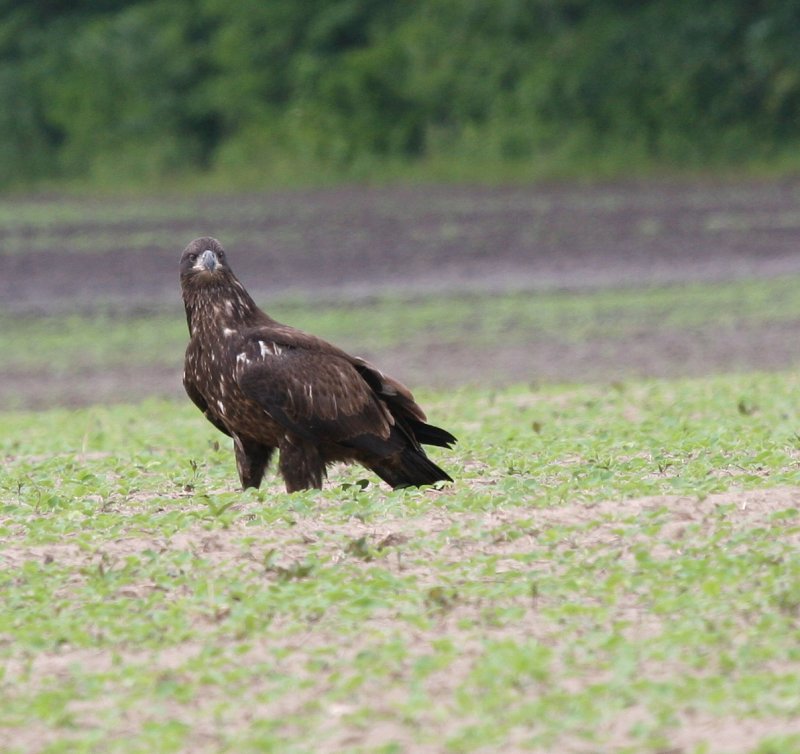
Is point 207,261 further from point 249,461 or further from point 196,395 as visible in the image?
point 249,461

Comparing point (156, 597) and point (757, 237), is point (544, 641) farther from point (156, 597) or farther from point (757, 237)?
point (757, 237)

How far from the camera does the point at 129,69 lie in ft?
127

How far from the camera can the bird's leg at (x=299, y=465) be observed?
795 cm

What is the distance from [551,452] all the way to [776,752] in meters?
4.33

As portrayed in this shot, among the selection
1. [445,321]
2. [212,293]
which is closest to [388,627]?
[212,293]

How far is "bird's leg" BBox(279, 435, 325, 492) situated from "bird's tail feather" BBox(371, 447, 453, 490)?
356mm

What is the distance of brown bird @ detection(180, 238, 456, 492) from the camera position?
7820 millimetres

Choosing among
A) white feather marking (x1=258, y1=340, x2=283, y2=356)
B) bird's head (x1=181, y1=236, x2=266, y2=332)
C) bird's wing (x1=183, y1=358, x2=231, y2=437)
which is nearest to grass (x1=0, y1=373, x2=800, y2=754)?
bird's wing (x1=183, y1=358, x2=231, y2=437)

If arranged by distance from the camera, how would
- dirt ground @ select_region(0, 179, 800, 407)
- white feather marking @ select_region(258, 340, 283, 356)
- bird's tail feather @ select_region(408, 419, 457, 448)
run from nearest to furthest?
white feather marking @ select_region(258, 340, 283, 356) → bird's tail feather @ select_region(408, 419, 457, 448) → dirt ground @ select_region(0, 179, 800, 407)

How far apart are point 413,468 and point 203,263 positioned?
136 centimetres

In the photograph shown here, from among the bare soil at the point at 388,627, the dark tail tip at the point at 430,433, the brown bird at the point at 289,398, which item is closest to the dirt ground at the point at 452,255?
the dark tail tip at the point at 430,433

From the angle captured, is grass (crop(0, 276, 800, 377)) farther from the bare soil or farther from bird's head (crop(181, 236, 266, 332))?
the bare soil

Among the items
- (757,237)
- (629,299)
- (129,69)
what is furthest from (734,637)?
(129,69)

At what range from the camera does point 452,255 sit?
23.7m
